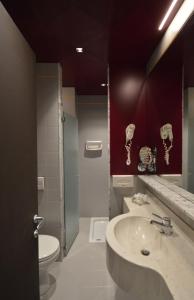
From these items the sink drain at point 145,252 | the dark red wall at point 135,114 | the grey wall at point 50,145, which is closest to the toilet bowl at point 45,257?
the grey wall at point 50,145

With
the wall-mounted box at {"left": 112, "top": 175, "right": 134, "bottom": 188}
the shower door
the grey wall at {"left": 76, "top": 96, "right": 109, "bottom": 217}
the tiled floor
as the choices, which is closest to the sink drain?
the tiled floor

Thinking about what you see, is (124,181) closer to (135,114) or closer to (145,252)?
(135,114)

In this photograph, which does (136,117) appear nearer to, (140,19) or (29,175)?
→ (140,19)

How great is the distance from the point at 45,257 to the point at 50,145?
1184 mm

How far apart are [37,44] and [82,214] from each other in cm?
291

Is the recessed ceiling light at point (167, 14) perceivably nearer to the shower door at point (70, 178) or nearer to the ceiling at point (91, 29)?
the ceiling at point (91, 29)

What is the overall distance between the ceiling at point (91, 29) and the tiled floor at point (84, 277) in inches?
91.8

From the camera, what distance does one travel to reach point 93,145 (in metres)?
3.72

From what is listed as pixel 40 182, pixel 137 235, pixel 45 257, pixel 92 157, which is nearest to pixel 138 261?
pixel 137 235

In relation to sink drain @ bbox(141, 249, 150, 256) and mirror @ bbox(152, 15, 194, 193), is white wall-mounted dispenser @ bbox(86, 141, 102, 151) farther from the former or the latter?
sink drain @ bbox(141, 249, 150, 256)

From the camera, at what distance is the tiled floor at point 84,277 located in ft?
6.26

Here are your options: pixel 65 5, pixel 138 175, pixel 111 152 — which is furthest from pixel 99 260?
pixel 65 5

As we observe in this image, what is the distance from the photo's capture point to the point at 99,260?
2494 millimetres

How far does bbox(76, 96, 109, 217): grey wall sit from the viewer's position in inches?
147
